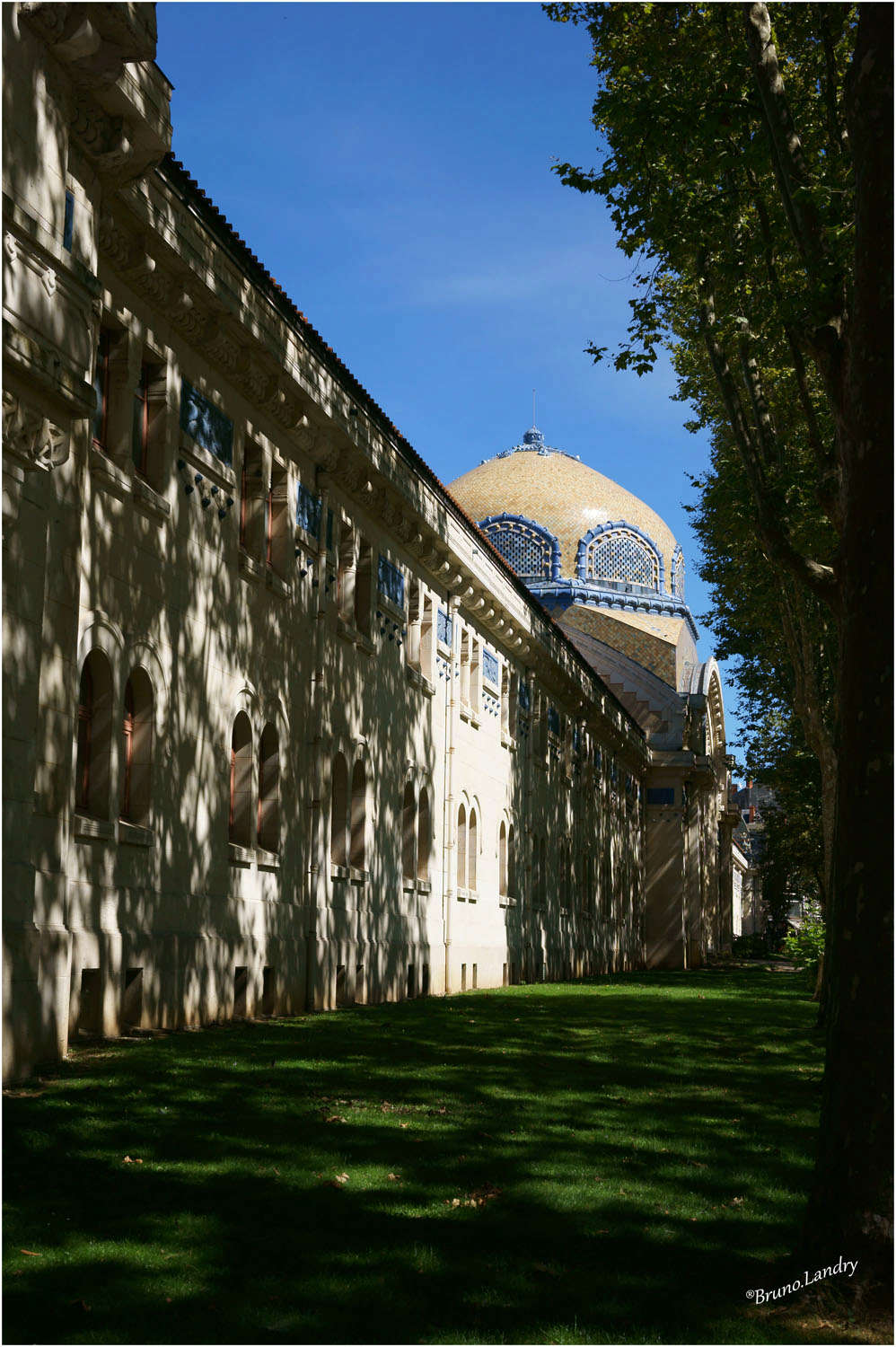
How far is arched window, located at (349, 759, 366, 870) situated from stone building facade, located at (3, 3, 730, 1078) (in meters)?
0.05

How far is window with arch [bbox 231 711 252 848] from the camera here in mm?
17062

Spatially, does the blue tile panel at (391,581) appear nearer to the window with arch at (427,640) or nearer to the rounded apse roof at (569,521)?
the window with arch at (427,640)

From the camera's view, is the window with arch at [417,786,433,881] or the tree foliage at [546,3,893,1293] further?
the window with arch at [417,786,433,881]

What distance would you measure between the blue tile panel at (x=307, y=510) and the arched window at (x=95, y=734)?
6186 millimetres

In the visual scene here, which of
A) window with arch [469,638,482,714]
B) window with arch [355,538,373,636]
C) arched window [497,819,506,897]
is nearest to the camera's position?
window with arch [355,538,373,636]

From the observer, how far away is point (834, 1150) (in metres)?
6.05

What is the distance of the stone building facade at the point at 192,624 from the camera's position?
35.7 ft

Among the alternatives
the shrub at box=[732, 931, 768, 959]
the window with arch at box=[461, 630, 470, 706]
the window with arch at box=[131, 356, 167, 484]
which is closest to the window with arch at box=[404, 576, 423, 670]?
the window with arch at box=[461, 630, 470, 706]

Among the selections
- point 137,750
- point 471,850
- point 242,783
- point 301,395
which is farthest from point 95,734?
point 471,850

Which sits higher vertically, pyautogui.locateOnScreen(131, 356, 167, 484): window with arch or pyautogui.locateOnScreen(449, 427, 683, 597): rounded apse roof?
pyautogui.locateOnScreen(449, 427, 683, 597): rounded apse roof

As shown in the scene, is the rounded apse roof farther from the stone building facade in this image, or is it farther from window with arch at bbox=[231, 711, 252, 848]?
window with arch at bbox=[231, 711, 252, 848]

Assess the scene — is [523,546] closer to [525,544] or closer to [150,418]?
[525,544]

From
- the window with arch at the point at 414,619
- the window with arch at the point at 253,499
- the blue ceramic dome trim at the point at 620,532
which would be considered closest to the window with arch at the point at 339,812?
the window with arch at the point at 253,499

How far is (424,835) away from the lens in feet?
85.8
